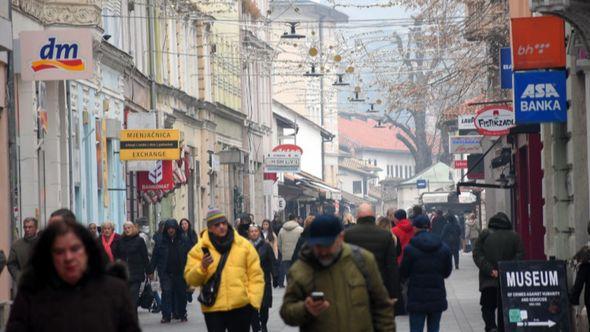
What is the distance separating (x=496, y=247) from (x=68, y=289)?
12.0m

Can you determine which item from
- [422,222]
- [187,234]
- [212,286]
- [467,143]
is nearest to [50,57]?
[187,234]

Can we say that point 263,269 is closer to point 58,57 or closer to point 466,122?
point 58,57

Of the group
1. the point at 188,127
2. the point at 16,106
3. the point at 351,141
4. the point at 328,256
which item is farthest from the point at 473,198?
the point at 351,141

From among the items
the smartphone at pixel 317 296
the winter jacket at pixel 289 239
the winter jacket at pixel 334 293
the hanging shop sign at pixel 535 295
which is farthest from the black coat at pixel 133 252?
the smartphone at pixel 317 296

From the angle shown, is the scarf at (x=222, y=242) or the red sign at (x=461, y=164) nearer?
the scarf at (x=222, y=242)

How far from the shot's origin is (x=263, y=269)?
21812mm

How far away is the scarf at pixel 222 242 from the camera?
15000 mm

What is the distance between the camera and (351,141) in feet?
554

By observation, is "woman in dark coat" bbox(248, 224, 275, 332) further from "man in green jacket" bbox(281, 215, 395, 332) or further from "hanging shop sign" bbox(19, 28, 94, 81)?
"man in green jacket" bbox(281, 215, 395, 332)

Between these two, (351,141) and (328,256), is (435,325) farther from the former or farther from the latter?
(351,141)

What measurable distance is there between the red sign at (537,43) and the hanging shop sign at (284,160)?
46.0m

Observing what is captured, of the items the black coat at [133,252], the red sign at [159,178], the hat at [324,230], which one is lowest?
the black coat at [133,252]

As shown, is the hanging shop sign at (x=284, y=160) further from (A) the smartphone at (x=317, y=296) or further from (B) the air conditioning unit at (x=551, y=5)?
(A) the smartphone at (x=317, y=296)

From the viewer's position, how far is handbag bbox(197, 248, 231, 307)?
587 inches
